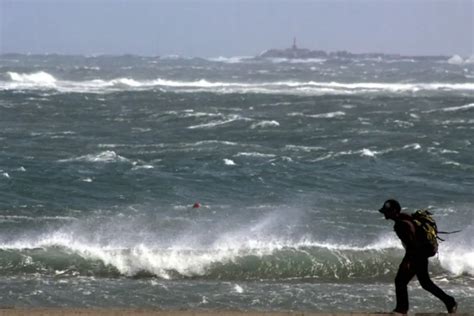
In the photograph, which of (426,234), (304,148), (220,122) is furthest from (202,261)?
(220,122)

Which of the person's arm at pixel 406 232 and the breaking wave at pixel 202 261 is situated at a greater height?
the person's arm at pixel 406 232

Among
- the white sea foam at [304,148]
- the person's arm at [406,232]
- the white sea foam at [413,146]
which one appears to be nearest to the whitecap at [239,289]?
the person's arm at [406,232]

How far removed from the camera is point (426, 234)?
8.30m

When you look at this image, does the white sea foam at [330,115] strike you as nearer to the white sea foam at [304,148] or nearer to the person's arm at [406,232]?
the white sea foam at [304,148]

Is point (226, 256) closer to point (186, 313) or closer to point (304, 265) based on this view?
point (304, 265)

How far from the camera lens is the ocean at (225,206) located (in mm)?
12961

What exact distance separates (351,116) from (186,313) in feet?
108

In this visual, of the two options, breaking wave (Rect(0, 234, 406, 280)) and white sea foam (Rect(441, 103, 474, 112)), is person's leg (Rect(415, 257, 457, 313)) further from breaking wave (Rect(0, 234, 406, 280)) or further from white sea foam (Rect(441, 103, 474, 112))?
white sea foam (Rect(441, 103, 474, 112))

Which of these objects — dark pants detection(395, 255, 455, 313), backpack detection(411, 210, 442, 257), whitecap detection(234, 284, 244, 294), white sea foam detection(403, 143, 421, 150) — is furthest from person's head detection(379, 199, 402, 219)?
white sea foam detection(403, 143, 421, 150)

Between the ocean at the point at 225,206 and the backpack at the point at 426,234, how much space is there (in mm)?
3590

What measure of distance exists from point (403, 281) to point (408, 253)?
32 centimetres

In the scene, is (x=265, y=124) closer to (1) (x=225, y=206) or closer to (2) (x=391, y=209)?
(1) (x=225, y=206)

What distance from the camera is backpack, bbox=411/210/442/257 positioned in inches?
326

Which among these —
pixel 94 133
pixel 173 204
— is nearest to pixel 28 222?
pixel 173 204
